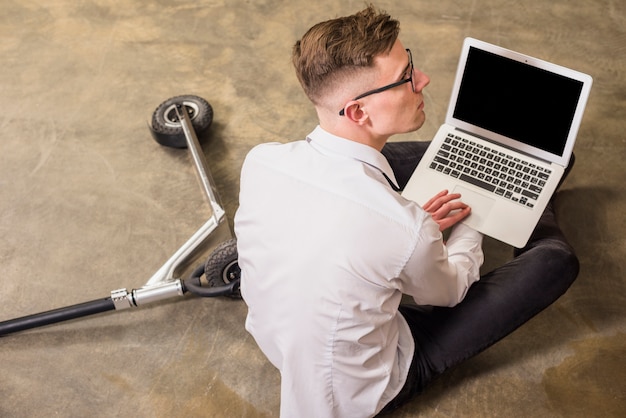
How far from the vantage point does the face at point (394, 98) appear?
150 centimetres

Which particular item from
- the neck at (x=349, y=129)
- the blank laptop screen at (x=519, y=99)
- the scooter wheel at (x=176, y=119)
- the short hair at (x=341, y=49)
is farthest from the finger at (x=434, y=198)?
the scooter wheel at (x=176, y=119)

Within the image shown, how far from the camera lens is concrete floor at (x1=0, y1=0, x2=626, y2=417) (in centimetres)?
195

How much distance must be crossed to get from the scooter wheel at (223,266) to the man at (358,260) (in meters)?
0.41

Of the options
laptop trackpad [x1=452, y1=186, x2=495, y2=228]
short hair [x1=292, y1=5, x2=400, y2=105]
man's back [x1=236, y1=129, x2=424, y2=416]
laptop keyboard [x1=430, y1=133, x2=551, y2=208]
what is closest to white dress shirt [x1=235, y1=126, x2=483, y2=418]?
man's back [x1=236, y1=129, x2=424, y2=416]

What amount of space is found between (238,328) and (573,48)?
75.8 inches

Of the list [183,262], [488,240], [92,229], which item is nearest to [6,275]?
[92,229]

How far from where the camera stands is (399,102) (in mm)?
1544

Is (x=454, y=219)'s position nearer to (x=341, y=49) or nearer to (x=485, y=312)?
(x=485, y=312)

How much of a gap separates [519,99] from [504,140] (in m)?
0.14

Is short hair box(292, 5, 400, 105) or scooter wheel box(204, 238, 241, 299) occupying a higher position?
short hair box(292, 5, 400, 105)

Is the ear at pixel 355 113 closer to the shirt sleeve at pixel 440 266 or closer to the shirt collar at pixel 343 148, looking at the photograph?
the shirt collar at pixel 343 148

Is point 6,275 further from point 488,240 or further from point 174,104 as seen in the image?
point 488,240

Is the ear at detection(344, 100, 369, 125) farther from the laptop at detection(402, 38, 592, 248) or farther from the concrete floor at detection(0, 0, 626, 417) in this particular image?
the concrete floor at detection(0, 0, 626, 417)

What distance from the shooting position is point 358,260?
1.30 m
